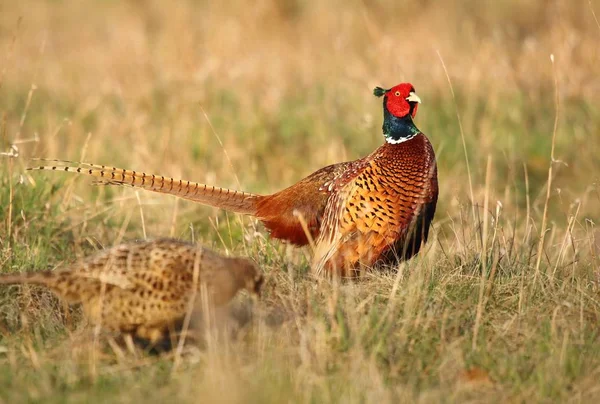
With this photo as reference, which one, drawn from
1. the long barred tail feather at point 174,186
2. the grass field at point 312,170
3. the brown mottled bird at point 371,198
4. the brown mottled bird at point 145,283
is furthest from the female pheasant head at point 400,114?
the brown mottled bird at point 145,283

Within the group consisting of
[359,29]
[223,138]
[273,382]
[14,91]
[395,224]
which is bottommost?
[273,382]

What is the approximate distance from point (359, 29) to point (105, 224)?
266 inches

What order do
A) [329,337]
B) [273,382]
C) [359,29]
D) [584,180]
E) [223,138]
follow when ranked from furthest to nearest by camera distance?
1. [359,29]
2. [223,138]
3. [584,180]
4. [329,337]
5. [273,382]

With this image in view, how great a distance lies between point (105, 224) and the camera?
228 inches

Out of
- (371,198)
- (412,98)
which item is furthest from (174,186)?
(412,98)

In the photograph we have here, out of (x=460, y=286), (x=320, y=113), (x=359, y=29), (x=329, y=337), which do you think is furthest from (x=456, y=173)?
(x=359, y=29)

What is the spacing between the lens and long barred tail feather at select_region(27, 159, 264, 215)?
461 cm

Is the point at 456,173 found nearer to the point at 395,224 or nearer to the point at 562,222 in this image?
the point at 562,222

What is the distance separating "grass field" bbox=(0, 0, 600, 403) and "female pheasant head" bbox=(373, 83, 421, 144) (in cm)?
31

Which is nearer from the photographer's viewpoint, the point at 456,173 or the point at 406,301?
the point at 406,301

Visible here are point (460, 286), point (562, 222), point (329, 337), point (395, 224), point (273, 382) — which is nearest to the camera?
point (273, 382)

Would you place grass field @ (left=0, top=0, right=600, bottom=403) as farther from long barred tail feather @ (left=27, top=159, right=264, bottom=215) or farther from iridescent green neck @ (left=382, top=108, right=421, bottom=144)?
iridescent green neck @ (left=382, top=108, right=421, bottom=144)

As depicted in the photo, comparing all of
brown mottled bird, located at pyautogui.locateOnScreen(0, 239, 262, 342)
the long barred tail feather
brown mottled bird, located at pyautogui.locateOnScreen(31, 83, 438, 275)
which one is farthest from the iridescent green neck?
brown mottled bird, located at pyautogui.locateOnScreen(0, 239, 262, 342)

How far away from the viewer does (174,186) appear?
16.0 feet
